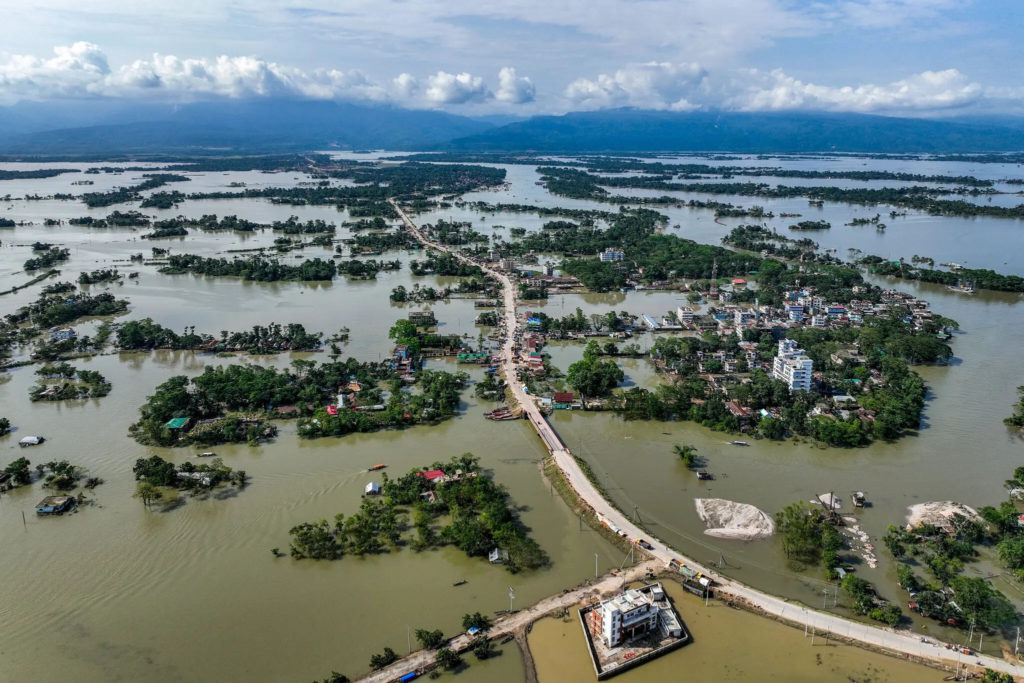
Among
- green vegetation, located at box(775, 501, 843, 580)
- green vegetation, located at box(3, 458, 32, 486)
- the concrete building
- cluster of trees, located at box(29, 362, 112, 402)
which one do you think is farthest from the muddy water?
the concrete building

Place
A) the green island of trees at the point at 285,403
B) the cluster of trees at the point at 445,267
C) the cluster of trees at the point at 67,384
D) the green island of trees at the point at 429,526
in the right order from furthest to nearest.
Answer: the cluster of trees at the point at 445,267 < the cluster of trees at the point at 67,384 < the green island of trees at the point at 285,403 < the green island of trees at the point at 429,526

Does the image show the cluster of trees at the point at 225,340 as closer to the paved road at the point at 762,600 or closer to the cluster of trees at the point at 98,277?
the paved road at the point at 762,600

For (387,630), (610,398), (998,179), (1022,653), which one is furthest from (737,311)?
(998,179)

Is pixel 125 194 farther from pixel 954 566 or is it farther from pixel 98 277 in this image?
pixel 954 566

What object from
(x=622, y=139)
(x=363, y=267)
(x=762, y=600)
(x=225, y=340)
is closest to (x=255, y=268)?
(x=363, y=267)

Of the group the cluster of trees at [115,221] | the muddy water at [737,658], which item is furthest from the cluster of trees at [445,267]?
the cluster of trees at [115,221]

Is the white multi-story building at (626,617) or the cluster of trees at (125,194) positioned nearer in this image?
the white multi-story building at (626,617)

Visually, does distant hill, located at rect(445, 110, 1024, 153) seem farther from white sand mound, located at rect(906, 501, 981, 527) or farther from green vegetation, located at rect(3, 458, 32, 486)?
white sand mound, located at rect(906, 501, 981, 527)
